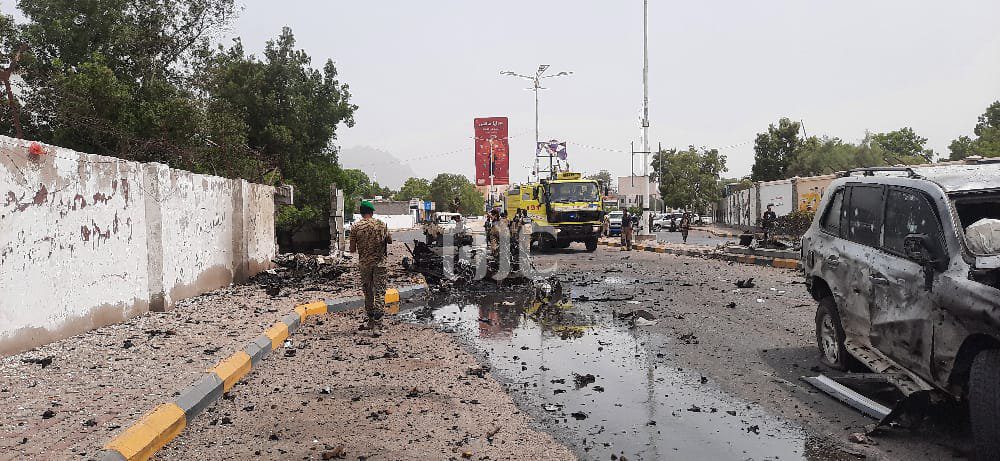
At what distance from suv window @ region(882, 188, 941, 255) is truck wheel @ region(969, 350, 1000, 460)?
3.36ft

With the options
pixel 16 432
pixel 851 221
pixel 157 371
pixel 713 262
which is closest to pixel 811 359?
pixel 851 221

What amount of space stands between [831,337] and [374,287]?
608cm

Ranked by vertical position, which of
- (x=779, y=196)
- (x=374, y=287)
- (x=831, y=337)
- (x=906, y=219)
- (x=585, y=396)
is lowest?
(x=585, y=396)

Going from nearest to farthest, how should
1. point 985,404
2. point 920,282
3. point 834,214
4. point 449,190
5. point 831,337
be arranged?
1. point 985,404
2. point 920,282
3. point 831,337
4. point 834,214
5. point 449,190

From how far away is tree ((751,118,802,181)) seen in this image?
64000mm

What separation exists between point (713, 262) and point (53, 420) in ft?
60.4

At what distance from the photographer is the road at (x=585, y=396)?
470 centimetres

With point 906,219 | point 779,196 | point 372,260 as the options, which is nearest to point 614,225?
point 779,196

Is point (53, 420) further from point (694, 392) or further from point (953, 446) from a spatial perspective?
point (953, 446)

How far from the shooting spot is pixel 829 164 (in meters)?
56.5

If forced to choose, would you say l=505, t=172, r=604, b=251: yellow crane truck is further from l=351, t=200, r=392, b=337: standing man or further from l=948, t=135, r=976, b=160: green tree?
l=948, t=135, r=976, b=160: green tree

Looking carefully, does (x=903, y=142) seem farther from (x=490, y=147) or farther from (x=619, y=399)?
(x=619, y=399)

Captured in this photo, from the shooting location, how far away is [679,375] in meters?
6.70

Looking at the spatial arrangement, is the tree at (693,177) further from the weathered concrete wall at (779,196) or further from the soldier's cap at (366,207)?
the soldier's cap at (366,207)
